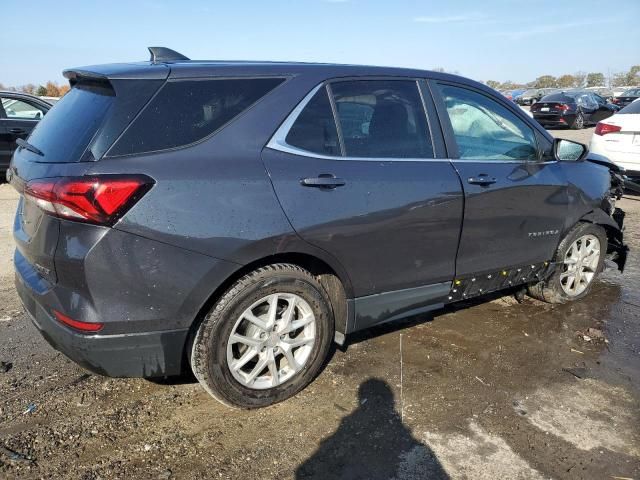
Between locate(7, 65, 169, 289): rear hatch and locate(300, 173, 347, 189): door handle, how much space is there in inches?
34.2

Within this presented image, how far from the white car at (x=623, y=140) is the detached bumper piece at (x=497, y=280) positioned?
5436 mm

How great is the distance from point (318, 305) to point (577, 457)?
1514mm

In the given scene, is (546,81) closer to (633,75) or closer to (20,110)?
(633,75)

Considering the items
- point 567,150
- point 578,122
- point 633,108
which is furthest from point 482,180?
point 578,122

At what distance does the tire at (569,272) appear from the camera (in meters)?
4.31

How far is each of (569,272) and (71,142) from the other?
3.95 m

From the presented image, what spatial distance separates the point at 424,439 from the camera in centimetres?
269

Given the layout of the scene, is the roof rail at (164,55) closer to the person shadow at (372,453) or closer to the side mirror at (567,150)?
the person shadow at (372,453)

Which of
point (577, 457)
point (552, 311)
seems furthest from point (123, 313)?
point (552, 311)

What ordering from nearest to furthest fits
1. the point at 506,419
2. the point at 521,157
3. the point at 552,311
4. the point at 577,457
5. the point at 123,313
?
1. the point at 123,313
2. the point at 577,457
3. the point at 506,419
4. the point at 521,157
5. the point at 552,311

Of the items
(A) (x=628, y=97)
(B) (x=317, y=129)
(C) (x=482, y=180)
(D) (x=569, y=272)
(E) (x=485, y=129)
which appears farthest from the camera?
(A) (x=628, y=97)

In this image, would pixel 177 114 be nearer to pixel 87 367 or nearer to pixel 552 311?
pixel 87 367

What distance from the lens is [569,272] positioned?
4.47 meters

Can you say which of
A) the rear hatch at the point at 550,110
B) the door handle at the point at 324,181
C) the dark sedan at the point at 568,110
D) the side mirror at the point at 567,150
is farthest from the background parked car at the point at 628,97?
the door handle at the point at 324,181
